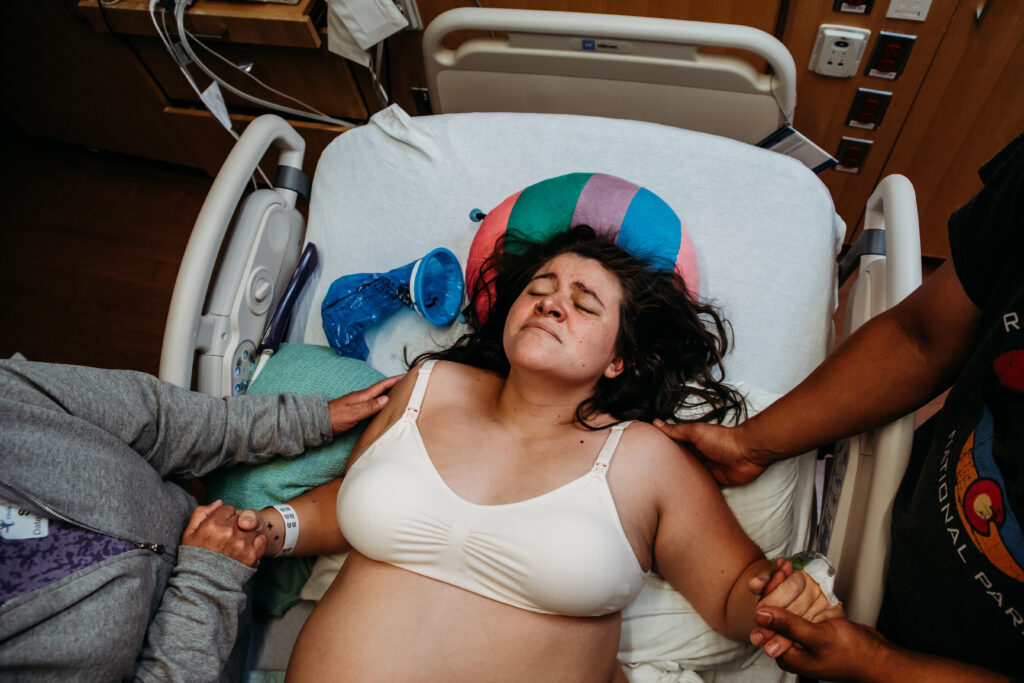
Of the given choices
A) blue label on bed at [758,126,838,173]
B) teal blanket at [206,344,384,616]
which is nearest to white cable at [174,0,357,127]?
teal blanket at [206,344,384,616]

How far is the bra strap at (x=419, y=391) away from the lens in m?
1.36

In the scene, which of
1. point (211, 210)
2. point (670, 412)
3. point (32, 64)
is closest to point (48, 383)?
point (211, 210)

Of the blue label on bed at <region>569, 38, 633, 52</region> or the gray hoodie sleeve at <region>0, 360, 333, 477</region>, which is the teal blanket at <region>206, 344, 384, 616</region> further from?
the blue label on bed at <region>569, 38, 633, 52</region>

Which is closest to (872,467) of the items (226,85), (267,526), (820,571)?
(820,571)

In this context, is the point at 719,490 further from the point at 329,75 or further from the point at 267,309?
the point at 329,75

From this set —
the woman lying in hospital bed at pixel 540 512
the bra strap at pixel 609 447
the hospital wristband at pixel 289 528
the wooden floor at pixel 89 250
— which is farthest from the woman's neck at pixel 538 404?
the wooden floor at pixel 89 250

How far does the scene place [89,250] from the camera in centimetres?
307

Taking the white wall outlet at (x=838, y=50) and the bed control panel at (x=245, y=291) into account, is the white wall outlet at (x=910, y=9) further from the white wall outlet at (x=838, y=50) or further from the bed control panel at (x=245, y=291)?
the bed control panel at (x=245, y=291)

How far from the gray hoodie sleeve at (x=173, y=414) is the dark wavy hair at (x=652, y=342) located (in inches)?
22.5

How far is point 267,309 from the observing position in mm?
1709

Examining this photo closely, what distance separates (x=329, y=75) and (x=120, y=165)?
69.2 inches

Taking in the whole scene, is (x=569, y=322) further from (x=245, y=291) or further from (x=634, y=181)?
(x=245, y=291)

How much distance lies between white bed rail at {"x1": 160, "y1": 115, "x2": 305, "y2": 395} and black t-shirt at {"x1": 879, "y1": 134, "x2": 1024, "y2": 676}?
137cm

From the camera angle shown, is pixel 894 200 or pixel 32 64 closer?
pixel 894 200
